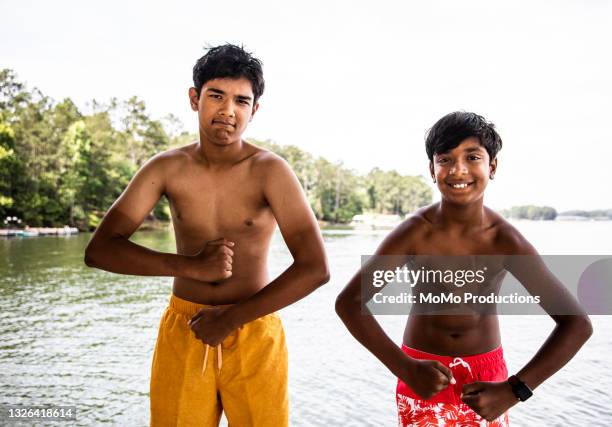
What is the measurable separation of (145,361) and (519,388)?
974 centimetres

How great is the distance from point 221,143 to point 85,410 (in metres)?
7.05

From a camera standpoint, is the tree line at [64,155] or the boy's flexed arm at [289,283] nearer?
the boy's flexed arm at [289,283]

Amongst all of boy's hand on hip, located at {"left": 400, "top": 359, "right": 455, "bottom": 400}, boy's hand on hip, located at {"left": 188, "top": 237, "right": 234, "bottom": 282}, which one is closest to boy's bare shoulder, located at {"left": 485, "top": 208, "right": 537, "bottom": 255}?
boy's hand on hip, located at {"left": 400, "top": 359, "right": 455, "bottom": 400}

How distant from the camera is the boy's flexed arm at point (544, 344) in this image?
5.51 feet

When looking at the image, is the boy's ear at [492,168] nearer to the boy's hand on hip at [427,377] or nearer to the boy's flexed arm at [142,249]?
the boy's hand on hip at [427,377]

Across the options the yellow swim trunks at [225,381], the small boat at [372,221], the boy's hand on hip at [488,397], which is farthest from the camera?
the small boat at [372,221]

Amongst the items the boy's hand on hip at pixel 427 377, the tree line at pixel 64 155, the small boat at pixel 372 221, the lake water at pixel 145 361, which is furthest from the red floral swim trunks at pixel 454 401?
the small boat at pixel 372 221

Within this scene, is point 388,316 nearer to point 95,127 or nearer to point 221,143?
point 221,143

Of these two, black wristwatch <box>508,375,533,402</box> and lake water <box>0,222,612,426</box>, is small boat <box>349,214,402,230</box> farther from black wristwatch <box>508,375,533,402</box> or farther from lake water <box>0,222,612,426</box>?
black wristwatch <box>508,375,533,402</box>

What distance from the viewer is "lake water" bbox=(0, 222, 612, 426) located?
8.22 meters

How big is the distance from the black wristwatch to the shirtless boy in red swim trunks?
0.12m

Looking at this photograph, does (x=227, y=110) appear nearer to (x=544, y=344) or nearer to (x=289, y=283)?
(x=289, y=283)

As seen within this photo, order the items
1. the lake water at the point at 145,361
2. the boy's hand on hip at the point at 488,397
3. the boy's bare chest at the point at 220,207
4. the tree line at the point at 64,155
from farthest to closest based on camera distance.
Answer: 1. the tree line at the point at 64,155
2. the lake water at the point at 145,361
3. the boy's bare chest at the point at 220,207
4. the boy's hand on hip at the point at 488,397

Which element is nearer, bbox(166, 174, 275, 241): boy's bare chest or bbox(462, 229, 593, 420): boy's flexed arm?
bbox(462, 229, 593, 420): boy's flexed arm
